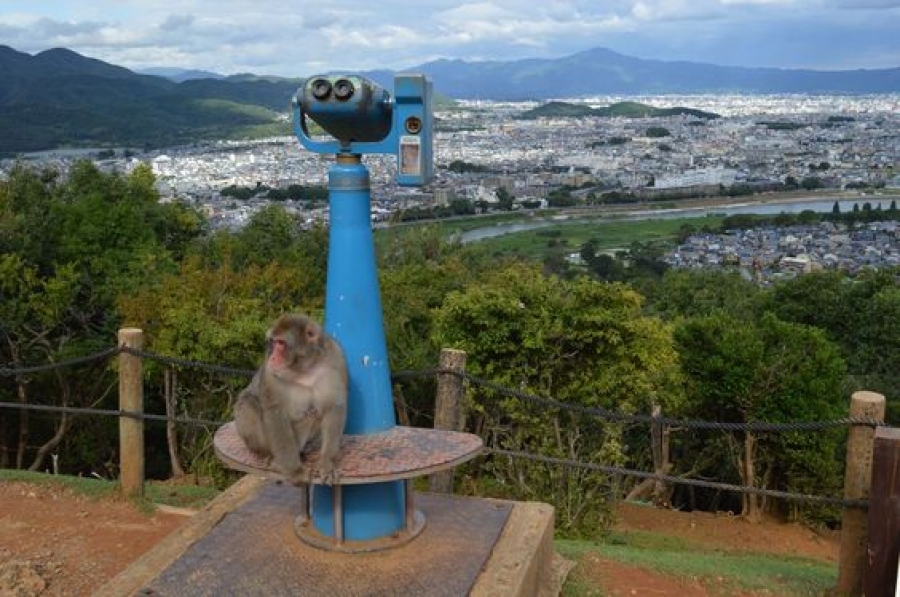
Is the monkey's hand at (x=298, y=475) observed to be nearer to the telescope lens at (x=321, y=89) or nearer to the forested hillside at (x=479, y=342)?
the telescope lens at (x=321, y=89)

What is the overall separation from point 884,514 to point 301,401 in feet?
9.41

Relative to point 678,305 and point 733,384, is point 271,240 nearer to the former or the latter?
point 678,305

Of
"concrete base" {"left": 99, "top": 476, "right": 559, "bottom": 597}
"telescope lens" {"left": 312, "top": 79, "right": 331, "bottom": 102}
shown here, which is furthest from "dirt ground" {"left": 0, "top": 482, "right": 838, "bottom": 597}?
"telescope lens" {"left": 312, "top": 79, "right": 331, "bottom": 102}

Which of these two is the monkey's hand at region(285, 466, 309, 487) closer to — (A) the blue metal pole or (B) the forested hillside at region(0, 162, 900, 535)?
(A) the blue metal pole

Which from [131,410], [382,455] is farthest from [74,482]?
[382,455]

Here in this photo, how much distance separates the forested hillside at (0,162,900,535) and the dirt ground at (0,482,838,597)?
1613 mm

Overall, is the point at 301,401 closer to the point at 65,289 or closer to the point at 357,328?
→ the point at 357,328

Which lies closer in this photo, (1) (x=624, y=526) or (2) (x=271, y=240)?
(1) (x=624, y=526)

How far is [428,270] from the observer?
1669cm

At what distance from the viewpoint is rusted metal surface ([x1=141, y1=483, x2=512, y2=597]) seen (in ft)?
12.4

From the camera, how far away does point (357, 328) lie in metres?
4.10

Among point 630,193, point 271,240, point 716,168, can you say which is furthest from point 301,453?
point 716,168

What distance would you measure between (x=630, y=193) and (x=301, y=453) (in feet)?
215

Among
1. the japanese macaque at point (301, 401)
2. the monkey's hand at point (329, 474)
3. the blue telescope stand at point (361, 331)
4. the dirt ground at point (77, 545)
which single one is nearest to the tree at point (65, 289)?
the dirt ground at point (77, 545)
